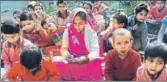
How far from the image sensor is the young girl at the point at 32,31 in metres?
1.68

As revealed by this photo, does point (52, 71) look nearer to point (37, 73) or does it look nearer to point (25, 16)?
point (37, 73)

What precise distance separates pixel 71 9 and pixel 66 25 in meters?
0.08

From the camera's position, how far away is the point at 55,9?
67.6 inches

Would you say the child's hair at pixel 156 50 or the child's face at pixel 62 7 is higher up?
the child's face at pixel 62 7

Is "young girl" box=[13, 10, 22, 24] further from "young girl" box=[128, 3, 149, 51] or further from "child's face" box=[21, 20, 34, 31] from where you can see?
"young girl" box=[128, 3, 149, 51]

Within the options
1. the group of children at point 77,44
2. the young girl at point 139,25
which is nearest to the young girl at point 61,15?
the group of children at point 77,44

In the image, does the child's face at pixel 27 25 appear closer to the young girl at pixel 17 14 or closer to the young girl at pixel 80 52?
the young girl at pixel 17 14

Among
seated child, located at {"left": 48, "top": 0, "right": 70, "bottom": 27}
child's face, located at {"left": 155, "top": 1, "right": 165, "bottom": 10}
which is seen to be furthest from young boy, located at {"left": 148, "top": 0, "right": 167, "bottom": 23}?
seated child, located at {"left": 48, "top": 0, "right": 70, "bottom": 27}

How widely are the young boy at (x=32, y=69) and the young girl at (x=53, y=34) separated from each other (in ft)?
0.50

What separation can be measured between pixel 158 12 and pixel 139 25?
11 centimetres

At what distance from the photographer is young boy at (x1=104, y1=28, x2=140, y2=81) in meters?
1.58

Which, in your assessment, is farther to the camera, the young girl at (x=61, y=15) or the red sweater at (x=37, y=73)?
the young girl at (x=61, y=15)

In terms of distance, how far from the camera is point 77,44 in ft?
5.54

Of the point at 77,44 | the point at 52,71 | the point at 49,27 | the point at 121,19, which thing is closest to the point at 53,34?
the point at 49,27
